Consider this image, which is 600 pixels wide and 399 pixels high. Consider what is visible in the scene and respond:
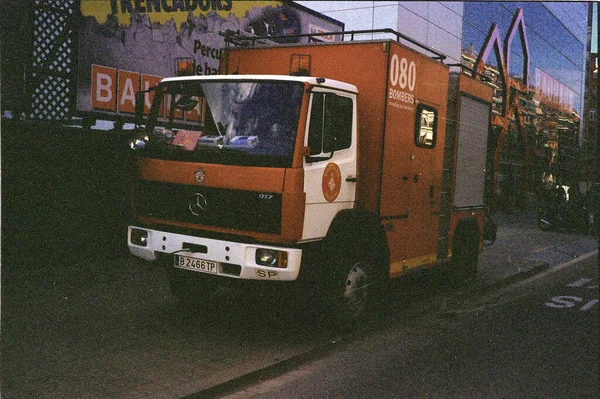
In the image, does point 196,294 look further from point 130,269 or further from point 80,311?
point 130,269

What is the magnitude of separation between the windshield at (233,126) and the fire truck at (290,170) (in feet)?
0.04

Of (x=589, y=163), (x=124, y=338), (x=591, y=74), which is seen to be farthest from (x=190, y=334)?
(x=589, y=163)

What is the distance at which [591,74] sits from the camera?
14.6 meters

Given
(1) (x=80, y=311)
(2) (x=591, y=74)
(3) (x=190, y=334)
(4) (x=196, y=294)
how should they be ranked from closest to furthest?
1. (3) (x=190, y=334)
2. (1) (x=80, y=311)
3. (4) (x=196, y=294)
4. (2) (x=591, y=74)

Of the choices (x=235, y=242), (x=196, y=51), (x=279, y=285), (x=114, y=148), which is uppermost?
(x=196, y=51)

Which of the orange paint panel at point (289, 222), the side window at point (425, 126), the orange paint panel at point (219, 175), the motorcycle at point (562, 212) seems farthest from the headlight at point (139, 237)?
the motorcycle at point (562, 212)

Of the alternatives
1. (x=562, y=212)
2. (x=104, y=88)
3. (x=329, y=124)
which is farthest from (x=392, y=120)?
(x=562, y=212)

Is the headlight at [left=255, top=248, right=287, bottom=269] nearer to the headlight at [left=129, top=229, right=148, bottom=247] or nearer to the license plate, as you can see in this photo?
the license plate

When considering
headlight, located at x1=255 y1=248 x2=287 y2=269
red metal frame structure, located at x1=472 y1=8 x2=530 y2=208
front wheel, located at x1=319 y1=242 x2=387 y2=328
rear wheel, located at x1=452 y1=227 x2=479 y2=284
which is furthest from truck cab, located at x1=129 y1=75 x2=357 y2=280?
red metal frame structure, located at x1=472 y1=8 x2=530 y2=208

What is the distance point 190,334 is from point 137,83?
17.1ft

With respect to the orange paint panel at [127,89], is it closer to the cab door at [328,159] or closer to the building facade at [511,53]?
the cab door at [328,159]

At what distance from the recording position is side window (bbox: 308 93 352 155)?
5737 millimetres

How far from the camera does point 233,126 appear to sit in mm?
5848

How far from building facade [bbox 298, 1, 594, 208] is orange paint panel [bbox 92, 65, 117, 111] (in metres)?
5.61
